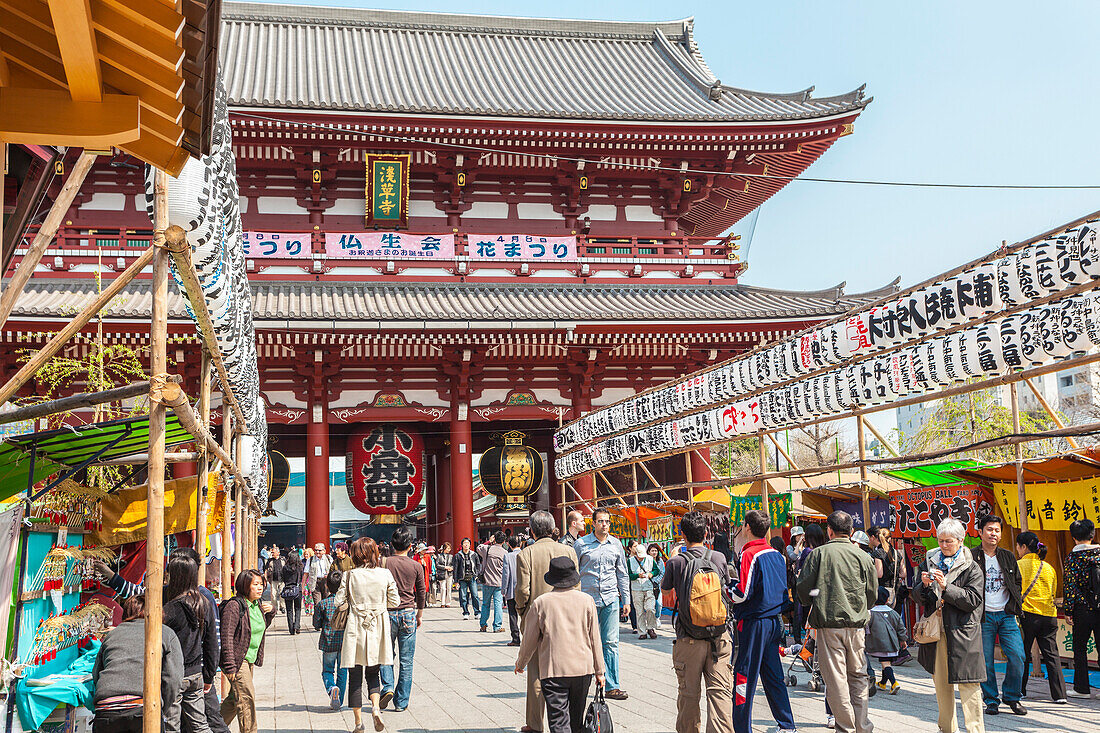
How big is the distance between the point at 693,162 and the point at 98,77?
1827 cm

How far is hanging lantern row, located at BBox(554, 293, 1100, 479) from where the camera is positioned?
770 centimetres

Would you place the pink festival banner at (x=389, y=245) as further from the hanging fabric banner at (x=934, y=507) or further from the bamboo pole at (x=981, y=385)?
the hanging fabric banner at (x=934, y=507)

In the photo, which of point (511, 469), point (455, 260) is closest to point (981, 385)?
point (511, 469)

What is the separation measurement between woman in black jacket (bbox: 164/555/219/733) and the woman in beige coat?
2.05 meters

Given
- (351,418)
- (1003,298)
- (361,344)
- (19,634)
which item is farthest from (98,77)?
(351,418)

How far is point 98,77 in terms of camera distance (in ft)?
9.89

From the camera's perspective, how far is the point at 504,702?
28.3 ft

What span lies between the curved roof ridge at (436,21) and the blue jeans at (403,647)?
20.2 meters

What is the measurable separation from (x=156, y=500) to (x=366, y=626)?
3413 mm

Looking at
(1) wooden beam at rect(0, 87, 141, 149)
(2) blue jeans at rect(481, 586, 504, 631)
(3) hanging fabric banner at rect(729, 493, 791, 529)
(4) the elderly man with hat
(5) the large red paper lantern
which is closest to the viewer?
(1) wooden beam at rect(0, 87, 141, 149)

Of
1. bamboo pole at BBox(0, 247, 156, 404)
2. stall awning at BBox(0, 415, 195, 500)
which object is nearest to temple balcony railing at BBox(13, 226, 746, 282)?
stall awning at BBox(0, 415, 195, 500)

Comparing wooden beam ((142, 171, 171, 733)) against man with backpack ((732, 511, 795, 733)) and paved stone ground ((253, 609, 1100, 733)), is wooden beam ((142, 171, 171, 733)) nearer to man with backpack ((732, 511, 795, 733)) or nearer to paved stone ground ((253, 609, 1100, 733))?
paved stone ground ((253, 609, 1100, 733))

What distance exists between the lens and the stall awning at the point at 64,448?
19.8 feet

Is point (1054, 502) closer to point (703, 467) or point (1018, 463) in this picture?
point (1018, 463)
